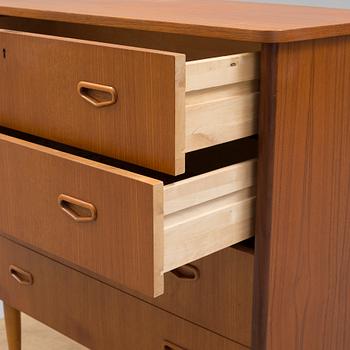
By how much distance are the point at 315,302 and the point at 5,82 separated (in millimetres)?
616

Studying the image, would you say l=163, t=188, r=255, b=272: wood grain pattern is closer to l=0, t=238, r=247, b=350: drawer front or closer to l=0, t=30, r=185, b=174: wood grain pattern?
l=0, t=30, r=185, b=174: wood grain pattern

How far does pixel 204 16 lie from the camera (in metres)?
1.19

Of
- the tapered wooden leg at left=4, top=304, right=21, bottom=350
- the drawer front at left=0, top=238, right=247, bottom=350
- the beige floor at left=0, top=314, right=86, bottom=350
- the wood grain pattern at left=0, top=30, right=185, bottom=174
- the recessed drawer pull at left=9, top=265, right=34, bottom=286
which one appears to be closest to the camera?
the wood grain pattern at left=0, top=30, right=185, bottom=174

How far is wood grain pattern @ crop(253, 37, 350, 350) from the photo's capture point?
108 cm

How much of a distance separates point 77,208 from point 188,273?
25cm

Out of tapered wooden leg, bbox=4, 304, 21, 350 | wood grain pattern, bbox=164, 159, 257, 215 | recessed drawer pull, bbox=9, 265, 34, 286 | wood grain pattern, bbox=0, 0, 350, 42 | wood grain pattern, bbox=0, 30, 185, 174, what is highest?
wood grain pattern, bbox=0, 0, 350, 42

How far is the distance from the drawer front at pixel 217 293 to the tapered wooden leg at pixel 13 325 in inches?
21.9

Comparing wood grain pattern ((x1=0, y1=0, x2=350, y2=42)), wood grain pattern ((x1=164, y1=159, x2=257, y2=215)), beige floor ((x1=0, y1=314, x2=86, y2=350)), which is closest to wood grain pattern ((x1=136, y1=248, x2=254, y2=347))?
wood grain pattern ((x1=164, y1=159, x2=257, y2=215))

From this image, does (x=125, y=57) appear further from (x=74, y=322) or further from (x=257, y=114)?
(x=74, y=322)

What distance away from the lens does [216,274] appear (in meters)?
1.22

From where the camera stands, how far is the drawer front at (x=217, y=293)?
1.18m

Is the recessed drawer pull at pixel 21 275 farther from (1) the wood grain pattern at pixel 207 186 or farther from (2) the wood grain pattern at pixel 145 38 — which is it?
(1) the wood grain pattern at pixel 207 186

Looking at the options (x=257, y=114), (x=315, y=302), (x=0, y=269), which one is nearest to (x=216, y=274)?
(x=315, y=302)

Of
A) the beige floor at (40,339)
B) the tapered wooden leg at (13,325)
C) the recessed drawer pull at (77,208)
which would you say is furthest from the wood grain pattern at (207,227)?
the beige floor at (40,339)
